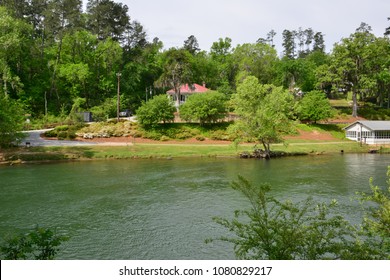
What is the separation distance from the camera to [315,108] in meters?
78.7

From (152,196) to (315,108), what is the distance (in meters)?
58.4

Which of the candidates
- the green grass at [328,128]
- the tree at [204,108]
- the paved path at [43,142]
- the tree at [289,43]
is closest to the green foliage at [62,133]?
the paved path at [43,142]

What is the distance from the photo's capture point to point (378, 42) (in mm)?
87250

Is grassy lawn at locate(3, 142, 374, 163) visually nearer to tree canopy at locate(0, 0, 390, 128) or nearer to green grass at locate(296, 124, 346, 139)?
green grass at locate(296, 124, 346, 139)

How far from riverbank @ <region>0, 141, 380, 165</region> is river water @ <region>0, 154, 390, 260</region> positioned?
335 centimetres

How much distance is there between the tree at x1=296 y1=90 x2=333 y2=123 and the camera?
7800 cm

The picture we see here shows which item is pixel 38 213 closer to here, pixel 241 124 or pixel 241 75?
pixel 241 124

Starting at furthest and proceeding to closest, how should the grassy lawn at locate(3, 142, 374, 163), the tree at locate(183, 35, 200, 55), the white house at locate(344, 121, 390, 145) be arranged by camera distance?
the tree at locate(183, 35, 200, 55), the white house at locate(344, 121, 390, 145), the grassy lawn at locate(3, 142, 374, 163)

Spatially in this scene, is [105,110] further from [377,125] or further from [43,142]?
[377,125]

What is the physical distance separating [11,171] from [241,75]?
6072cm

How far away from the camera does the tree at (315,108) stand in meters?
78.0

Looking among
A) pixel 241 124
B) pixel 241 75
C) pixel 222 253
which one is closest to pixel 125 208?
pixel 222 253

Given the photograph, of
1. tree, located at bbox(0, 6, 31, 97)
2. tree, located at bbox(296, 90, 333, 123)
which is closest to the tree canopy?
tree, located at bbox(0, 6, 31, 97)

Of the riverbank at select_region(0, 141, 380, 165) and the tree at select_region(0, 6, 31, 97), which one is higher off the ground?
the tree at select_region(0, 6, 31, 97)
